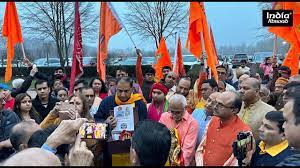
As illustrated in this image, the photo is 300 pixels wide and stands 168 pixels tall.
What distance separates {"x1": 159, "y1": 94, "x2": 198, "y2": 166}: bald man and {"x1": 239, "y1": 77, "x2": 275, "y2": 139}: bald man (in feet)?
2.05

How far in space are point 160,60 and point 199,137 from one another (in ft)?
19.1

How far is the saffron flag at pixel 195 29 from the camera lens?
6900 mm

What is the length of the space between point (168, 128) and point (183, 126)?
0.30m

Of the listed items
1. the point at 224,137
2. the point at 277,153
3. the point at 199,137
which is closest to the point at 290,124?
the point at 277,153

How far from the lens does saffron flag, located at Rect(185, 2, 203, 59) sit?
22.6ft

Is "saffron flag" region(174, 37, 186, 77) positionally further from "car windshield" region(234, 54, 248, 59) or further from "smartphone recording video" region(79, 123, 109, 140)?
"car windshield" region(234, 54, 248, 59)

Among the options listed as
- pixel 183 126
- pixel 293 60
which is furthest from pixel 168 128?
pixel 293 60

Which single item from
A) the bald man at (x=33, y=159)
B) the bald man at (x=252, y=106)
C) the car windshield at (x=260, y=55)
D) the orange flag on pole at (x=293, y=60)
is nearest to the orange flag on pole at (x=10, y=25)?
the bald man at (x=252, y=106)

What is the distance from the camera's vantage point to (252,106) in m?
5.45

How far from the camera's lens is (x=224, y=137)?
4.68m

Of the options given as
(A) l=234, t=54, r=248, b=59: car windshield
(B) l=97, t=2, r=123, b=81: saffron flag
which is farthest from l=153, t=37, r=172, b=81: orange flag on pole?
(A) l=234, t=54, r=248, b=59: car windshield

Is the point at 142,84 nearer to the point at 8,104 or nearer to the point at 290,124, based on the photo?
the point at 8,104

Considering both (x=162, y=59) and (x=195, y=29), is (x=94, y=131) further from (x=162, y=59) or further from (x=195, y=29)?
(x=162, y=59)

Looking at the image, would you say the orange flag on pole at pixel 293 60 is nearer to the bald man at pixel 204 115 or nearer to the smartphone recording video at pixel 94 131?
the bald man at pixel 204 115
